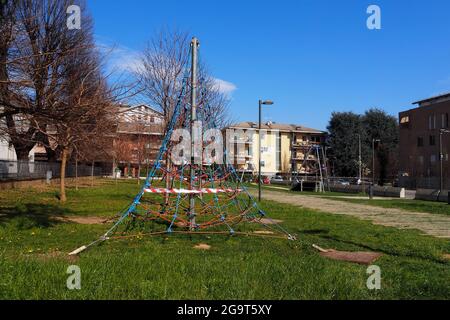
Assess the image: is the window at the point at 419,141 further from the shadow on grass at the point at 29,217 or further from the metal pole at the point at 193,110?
the metal pole at the point at 193,110

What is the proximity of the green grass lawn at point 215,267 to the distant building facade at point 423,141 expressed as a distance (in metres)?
53.9

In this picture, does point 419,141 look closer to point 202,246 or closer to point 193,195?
point 193,195

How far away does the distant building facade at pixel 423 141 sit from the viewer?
62875 millimetres

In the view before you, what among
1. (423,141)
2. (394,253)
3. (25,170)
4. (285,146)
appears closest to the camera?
(394,253)

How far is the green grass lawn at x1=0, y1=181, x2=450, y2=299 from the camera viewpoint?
5266 millimetres

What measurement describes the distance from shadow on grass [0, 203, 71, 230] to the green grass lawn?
40 cm

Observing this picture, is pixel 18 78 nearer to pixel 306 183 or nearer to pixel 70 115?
pixel 70 115

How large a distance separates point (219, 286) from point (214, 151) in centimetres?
962

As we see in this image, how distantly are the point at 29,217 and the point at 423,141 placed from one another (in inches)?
2601

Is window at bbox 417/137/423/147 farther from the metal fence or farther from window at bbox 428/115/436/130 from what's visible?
the metal fence

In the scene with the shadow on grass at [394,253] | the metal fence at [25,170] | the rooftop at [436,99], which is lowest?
the shadow on grass at [394,253]

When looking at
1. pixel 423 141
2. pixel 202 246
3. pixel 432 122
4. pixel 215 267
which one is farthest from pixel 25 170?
pixel 423 141

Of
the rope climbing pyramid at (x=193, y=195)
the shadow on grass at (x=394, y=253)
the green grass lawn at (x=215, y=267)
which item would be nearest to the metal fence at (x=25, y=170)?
the rope climbing pyramid at (x=193, y=195)

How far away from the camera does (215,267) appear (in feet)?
21.6
